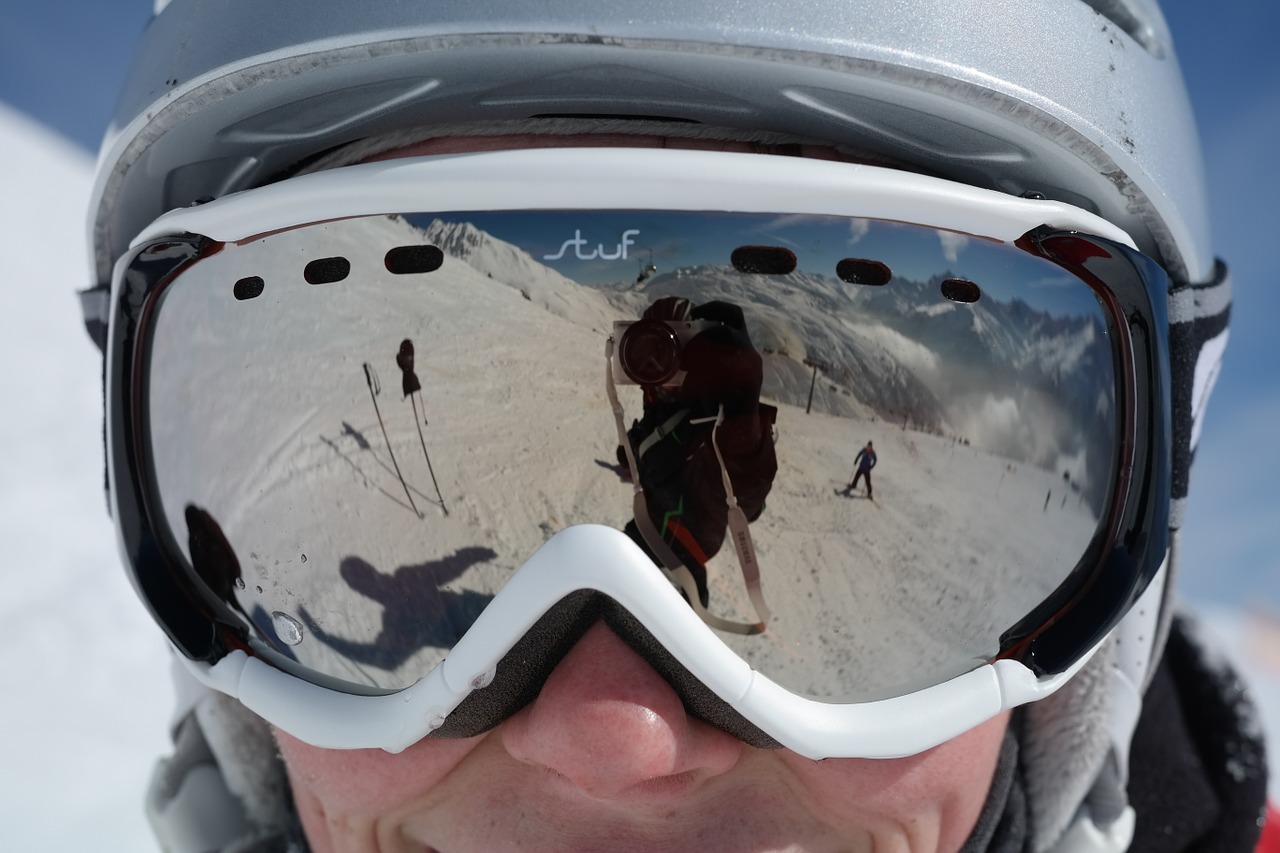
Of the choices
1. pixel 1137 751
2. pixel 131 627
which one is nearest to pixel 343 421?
pixel 1137 751

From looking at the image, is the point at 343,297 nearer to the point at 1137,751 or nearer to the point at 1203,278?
the point at 1203,278

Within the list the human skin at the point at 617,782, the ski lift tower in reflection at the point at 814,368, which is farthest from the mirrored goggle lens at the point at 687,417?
the human skin at the point at 617,782

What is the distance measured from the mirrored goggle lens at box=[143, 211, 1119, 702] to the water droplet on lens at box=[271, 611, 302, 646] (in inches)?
1.9

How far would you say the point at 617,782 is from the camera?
91cm

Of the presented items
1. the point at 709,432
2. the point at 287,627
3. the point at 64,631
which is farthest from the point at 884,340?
the point at 64,631

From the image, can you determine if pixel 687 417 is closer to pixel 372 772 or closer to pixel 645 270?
pixel 645 270

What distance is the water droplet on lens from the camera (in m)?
1.05

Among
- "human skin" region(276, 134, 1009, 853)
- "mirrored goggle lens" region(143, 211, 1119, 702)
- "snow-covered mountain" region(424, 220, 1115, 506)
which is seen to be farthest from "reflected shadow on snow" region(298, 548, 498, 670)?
"snow-covered mountain" region(424, 220, 1115, 506)

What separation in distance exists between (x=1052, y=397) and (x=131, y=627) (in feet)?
9.78

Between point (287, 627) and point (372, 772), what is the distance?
20cm

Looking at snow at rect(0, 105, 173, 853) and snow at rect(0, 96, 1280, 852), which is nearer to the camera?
snow at rect(0, 96, 1280, 852)

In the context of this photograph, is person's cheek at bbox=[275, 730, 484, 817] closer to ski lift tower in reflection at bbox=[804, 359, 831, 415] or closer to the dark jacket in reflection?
the dark jacket in reflection

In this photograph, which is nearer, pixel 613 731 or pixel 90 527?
pixel 613 731

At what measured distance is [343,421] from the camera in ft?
3.11
